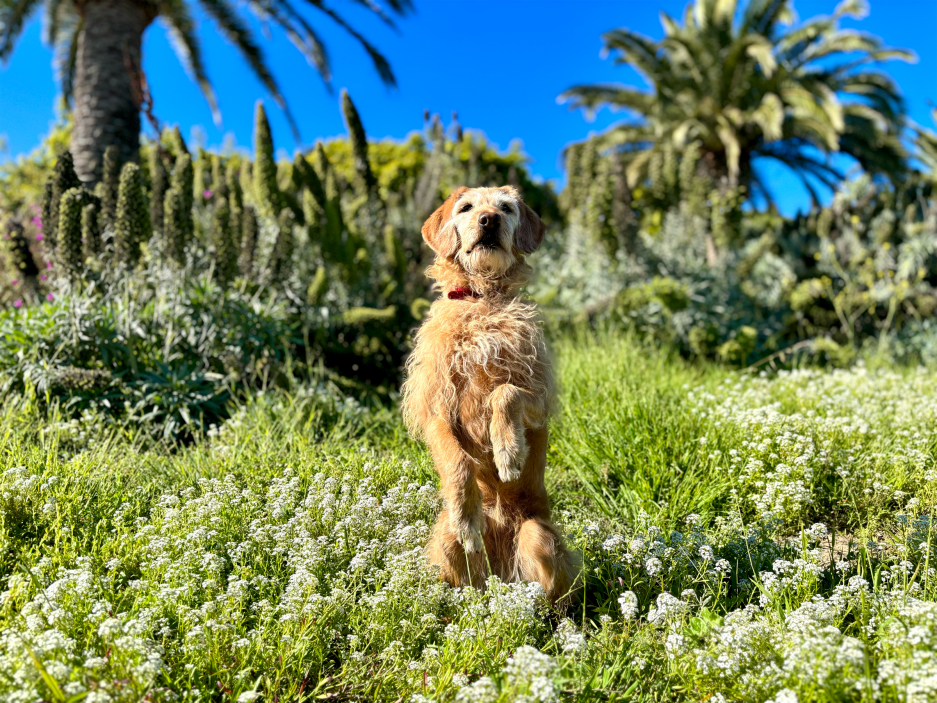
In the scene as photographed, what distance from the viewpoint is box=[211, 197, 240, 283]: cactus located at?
5.30 meters

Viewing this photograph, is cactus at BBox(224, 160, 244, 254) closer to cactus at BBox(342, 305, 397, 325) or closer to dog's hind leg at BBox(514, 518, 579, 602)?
cactus at BBox(342, 305, 397, 325)

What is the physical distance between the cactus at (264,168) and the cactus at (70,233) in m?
2.04

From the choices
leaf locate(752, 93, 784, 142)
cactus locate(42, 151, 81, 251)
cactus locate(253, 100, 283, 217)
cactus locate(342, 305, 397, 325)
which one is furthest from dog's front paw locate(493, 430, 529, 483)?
leaf locate(752, 93, 784, 142)

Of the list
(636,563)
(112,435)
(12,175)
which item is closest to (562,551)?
(636,563)

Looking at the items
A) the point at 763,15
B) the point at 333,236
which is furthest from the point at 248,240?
the point at 763,15

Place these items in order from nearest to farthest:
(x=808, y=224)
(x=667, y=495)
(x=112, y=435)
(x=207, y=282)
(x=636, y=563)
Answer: (x=636, y=563)
(x=667, y=495)
(x=112, y=435)
(x=207, y=282)
(x=808, y=224)

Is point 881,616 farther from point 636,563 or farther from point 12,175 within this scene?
point 12,175

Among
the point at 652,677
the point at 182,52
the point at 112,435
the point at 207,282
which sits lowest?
the point at 652,677

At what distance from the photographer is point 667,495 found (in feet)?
11.4

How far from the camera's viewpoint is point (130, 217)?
4.84 meters

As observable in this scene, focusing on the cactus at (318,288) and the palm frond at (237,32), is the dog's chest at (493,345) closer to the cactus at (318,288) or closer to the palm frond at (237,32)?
the cactus at (318,288)

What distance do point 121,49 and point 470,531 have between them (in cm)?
863

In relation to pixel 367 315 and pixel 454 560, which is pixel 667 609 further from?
pixel 367 315

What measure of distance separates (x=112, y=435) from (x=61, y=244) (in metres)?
1.44
